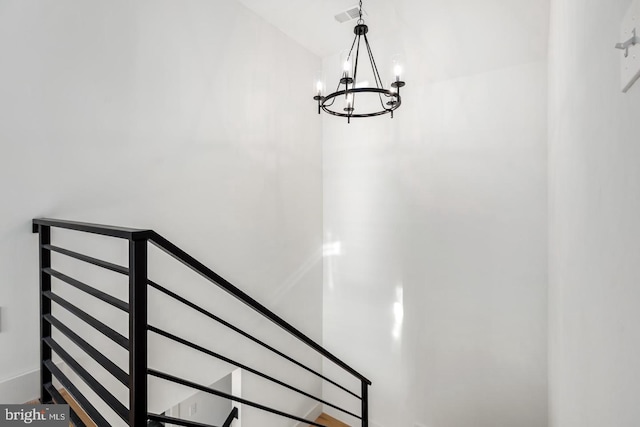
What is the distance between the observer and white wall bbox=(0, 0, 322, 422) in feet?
5.16

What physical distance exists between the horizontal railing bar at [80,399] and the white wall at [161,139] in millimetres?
184

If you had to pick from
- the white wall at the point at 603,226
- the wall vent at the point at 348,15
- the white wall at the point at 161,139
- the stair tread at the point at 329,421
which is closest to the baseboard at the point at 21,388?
the white wall at the point at 161,139

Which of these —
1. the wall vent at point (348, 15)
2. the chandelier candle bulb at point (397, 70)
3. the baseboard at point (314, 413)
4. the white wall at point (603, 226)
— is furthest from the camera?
the baseboard at point (314, 413)

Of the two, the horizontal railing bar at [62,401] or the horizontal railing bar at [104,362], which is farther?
the horizontal railing bar at [62,401]

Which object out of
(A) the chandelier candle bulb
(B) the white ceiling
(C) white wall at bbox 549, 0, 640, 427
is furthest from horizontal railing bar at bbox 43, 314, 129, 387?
(B) the white ceiling

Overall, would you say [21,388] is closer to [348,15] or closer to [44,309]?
[44,309]

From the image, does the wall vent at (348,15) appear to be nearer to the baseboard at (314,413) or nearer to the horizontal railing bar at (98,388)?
the horizontal railing bar at (98,388)

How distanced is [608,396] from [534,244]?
233cm

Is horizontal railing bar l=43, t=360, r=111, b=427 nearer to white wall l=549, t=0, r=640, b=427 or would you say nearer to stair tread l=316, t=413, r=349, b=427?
white wall l=549, t=0, r=640, b=427

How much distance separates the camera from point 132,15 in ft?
6.45

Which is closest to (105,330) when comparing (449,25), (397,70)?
(397,70)

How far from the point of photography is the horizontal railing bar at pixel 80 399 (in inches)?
45.5

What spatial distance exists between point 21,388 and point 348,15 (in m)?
2.96

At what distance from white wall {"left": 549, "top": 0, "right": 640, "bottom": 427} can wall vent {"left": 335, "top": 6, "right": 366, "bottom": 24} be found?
185 cm
